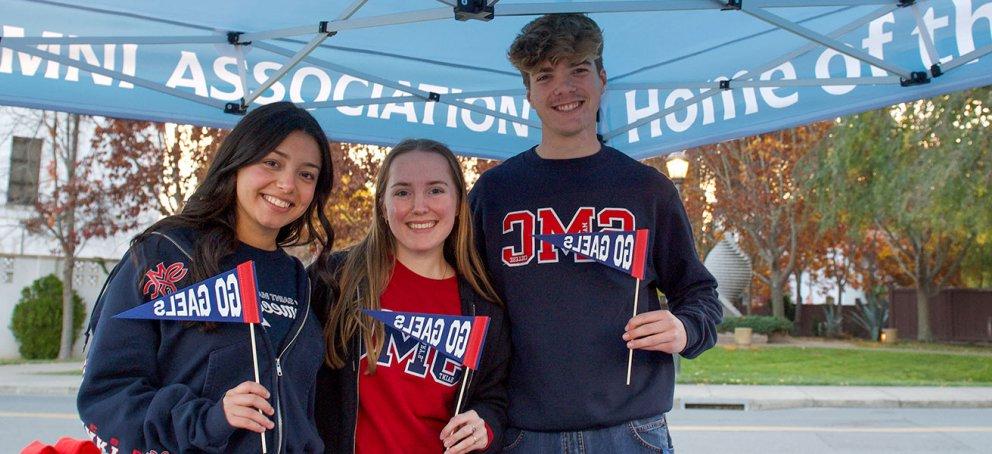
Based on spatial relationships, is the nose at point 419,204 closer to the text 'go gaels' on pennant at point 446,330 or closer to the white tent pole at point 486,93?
the text 'go gaels' on pennant at point 446,330

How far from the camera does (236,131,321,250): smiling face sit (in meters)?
2.72

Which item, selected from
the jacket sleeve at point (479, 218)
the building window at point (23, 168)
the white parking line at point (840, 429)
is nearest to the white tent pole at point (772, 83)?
the jacket sleeve at point (479, 218)

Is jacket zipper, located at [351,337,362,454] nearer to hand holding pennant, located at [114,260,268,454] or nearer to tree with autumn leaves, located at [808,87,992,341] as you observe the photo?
hand holding pennant, located at [114,260,268,454]

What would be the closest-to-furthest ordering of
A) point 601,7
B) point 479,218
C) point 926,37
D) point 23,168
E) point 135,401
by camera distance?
1. point 135,401
2. point 479,218
3. point 601,7
4. point 926,37
5. point 23,168

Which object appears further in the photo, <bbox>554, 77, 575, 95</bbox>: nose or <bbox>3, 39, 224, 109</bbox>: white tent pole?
<bbox>3, 39, 224, 109</bbox>: white tent pole

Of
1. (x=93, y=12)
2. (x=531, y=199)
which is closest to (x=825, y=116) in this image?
(x=531, y=199)

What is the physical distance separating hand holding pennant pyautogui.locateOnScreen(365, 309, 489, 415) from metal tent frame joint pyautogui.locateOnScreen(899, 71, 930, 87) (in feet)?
9.53

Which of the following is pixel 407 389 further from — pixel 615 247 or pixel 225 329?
pixel 615 247

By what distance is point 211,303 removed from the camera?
7.90 feet

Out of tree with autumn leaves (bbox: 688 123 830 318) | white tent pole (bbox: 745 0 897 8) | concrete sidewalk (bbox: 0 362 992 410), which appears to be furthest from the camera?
tree with autumn leaves (bbox: 688 123 830 318)

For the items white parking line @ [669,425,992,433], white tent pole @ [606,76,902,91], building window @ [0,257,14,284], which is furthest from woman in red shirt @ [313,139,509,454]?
building window @ [0,257,14,284]

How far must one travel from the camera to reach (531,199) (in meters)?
3.26

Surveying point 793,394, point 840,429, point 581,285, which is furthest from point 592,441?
point 793,394

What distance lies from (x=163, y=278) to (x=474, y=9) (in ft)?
5.21
